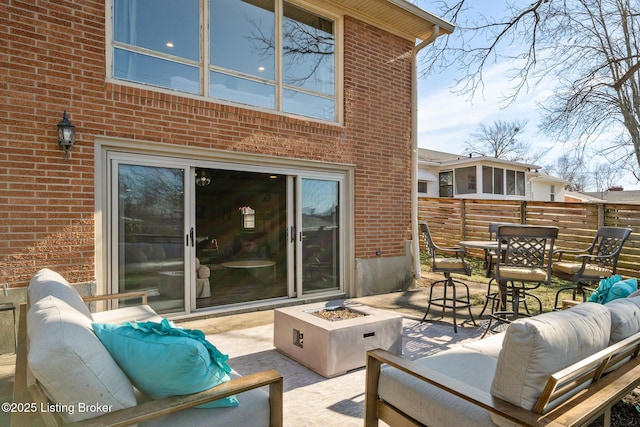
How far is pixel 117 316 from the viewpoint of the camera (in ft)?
10.6

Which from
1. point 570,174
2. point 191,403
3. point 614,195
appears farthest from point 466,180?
point 614,195

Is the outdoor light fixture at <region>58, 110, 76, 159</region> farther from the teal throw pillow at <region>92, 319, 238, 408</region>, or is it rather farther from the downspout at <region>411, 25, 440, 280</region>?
the downspout at <region>411, 25, 440, 280</region>

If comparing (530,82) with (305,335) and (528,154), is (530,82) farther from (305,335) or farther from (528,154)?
(528,154)

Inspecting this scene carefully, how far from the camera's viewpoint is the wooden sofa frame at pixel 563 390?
1442 millimetres

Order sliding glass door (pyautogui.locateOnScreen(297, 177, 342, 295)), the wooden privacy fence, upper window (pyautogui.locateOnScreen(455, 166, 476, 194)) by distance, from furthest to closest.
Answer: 1. upper window (pyautogui.locateOnScreen(455, 166, 476, 194))
2. the wooden privacy fence
3. sliding glass door (pyautogui.locateOnScreen(297, 177, 342, 295))

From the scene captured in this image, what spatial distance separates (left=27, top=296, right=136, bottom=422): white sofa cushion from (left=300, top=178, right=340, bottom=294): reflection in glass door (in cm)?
421

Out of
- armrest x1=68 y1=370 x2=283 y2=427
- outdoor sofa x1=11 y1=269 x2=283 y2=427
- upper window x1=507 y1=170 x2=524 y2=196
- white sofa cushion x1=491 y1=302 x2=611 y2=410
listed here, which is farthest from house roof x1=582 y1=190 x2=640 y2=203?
outdoor sofa x1=11 y1=269 x2=283 y2=427

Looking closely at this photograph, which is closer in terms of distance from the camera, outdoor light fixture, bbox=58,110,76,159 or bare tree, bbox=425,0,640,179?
outdoor light fixture, bbox=58,110,76,159

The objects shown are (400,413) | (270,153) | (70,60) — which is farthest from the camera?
(270,153)

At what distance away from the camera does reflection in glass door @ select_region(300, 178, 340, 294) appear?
574 centimetres

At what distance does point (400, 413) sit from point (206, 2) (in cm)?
519

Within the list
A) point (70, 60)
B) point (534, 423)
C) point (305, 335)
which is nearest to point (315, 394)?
point (305, 335)

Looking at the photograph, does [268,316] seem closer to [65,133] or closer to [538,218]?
[65,133]

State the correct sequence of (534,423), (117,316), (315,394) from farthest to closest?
(117,316), (315,394), (534,423)
